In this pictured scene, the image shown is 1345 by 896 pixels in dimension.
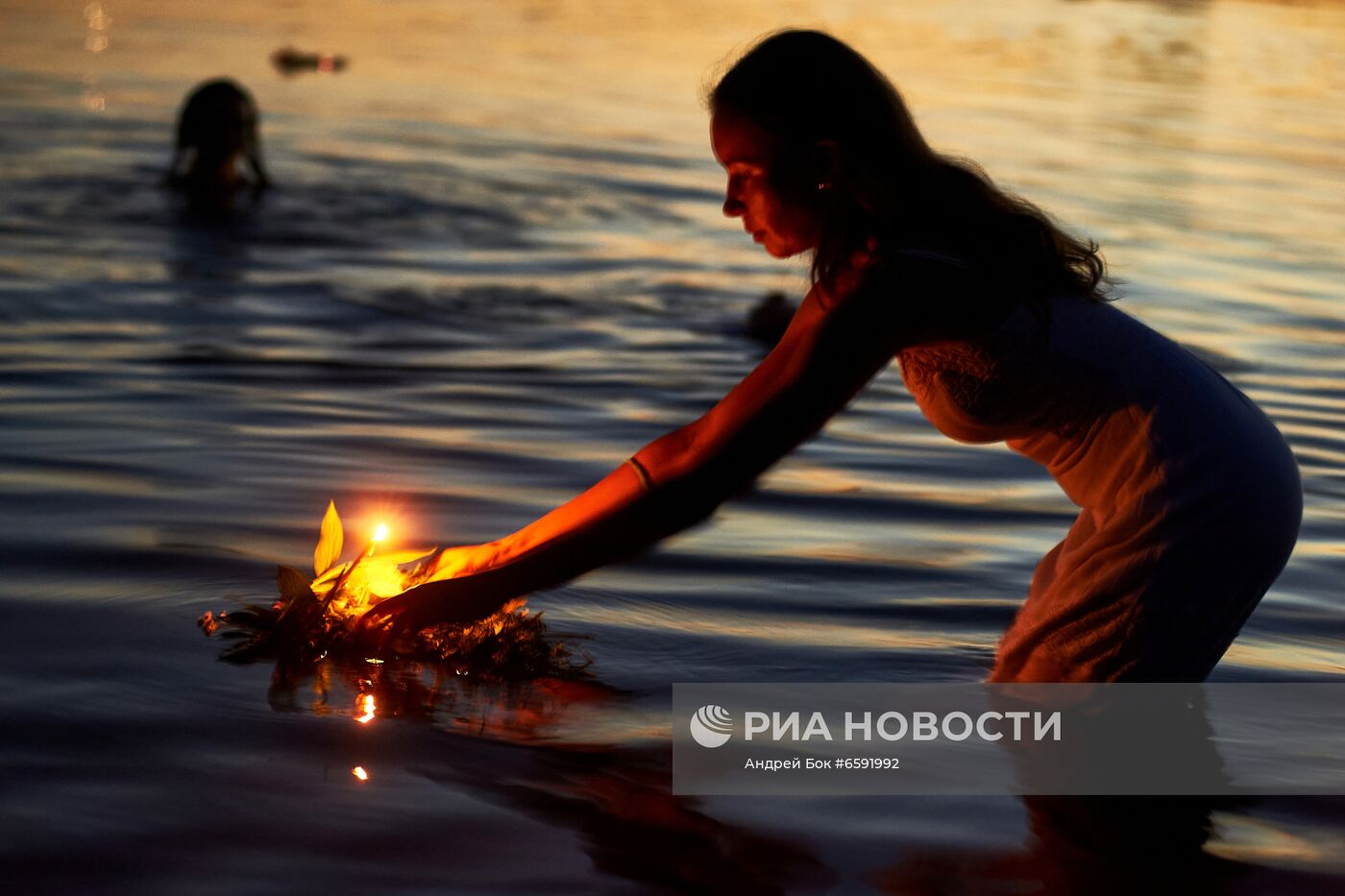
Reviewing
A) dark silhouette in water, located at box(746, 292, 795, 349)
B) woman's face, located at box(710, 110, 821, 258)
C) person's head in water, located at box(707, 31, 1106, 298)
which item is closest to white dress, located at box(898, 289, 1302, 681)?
person's head in water, located at box(707, 31, 1106, 298)

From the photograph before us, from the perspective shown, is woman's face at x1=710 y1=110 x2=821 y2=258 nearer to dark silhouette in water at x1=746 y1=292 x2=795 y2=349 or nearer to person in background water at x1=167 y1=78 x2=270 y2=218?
dark silhouette in water at x1=746 y1=292 x2=795 y2=349

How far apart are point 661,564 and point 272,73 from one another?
674 inches

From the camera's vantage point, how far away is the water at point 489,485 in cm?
330

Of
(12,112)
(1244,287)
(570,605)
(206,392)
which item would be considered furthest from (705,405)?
(12,112)

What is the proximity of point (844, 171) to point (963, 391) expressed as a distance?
47cm

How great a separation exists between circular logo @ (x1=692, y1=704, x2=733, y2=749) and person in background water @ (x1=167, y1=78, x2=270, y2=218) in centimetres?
897

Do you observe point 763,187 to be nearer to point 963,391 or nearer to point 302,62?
point 963,391

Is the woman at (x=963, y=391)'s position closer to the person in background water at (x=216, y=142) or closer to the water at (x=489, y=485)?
the water at (x=489, y=485)

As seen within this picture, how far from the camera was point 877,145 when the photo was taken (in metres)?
3.04

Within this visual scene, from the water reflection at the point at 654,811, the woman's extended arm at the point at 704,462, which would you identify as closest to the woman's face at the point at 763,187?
the woman's extended arm at the point at 704,462

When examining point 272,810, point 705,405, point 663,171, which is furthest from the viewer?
point 663,171

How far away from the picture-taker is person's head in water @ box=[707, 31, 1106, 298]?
3014mm

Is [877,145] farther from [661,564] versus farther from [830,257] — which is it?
[661,564]

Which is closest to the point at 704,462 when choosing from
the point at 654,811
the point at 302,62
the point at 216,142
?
the point at 654,811
